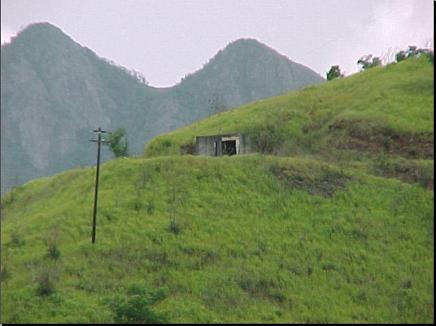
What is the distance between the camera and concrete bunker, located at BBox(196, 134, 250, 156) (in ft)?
89.9

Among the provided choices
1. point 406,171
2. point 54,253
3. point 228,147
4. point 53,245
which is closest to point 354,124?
point 406,171

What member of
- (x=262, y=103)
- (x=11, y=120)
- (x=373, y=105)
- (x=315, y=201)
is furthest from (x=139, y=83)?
(x=315, y=201)

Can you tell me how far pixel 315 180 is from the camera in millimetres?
21953

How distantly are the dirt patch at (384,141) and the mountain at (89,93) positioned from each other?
29069 mm

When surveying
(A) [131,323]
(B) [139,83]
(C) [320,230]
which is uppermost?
(B) [139,83]

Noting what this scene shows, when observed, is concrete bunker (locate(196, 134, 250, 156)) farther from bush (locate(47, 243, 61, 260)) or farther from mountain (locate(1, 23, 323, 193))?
mountain (locate(1, 23, 323, 193))

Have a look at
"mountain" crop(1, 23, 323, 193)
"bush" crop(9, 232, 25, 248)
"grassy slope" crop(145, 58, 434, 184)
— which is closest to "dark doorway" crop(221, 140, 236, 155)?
"grassy slope" crop(145, 58, 434, 184)

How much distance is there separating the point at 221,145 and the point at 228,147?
0.31m

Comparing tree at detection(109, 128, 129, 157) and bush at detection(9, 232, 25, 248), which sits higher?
tree at detection(109, 128, 129, 157)

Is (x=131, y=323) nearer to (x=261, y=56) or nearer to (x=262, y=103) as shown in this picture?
(x=262, y=103)

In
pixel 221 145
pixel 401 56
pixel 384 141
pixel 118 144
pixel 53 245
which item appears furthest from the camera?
pixel 401 56

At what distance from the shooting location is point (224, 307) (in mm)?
14234

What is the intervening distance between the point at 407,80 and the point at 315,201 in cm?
1426

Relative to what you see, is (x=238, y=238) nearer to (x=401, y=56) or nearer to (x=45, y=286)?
(x=45, y=286)
